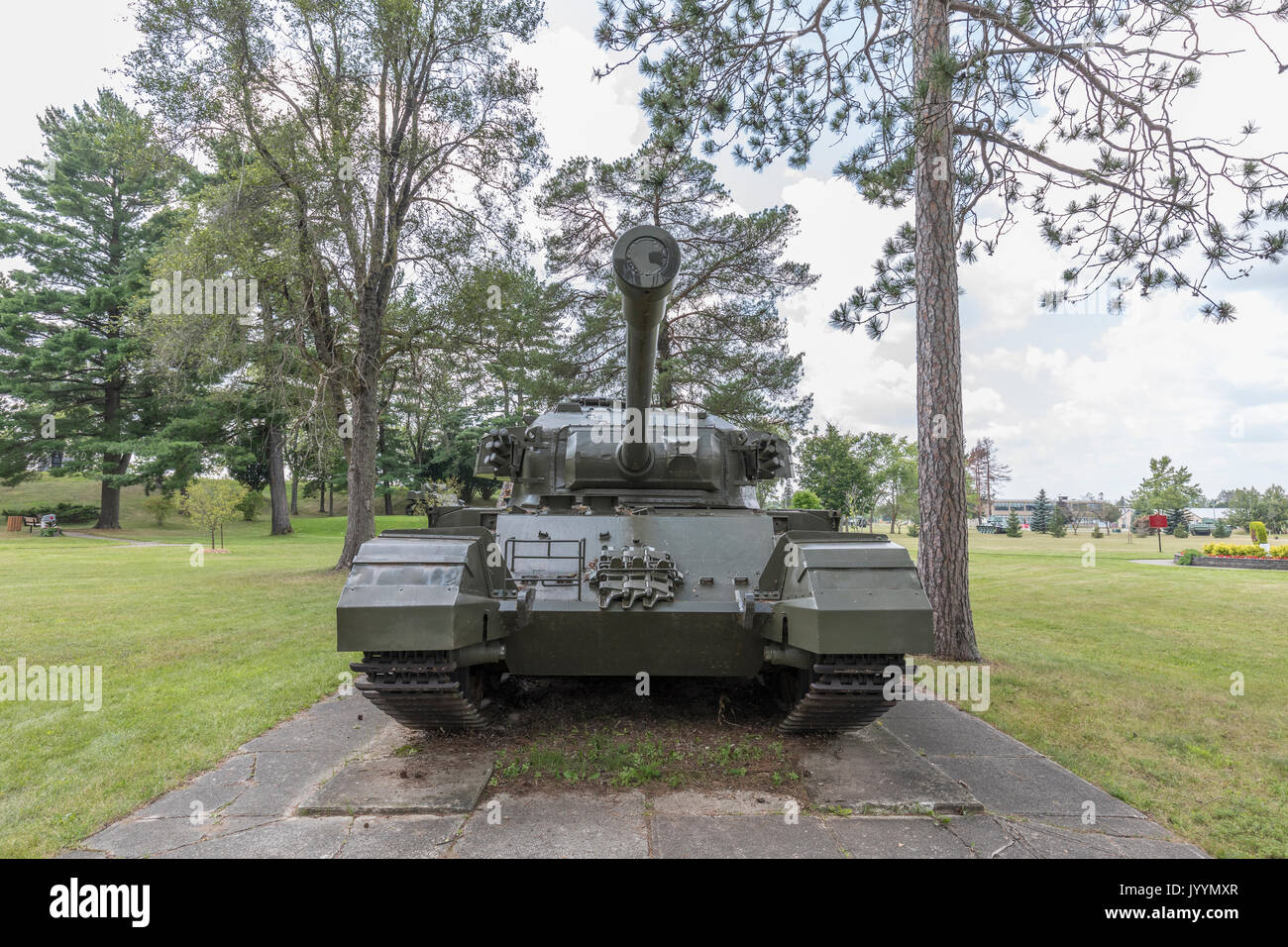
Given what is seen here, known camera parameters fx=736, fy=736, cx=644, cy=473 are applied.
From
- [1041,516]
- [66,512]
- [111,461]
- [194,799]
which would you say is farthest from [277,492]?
[1041,516]

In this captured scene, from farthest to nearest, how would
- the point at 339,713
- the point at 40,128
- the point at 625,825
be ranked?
the point at 40,128 < the point at 339,713 < the point at 625,825

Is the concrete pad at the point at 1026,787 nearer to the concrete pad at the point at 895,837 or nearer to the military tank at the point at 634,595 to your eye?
the concrete pad at the point at 895,837

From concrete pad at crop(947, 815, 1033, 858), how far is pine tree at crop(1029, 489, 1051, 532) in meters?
53.8

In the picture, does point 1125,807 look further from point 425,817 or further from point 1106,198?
point 1106,198

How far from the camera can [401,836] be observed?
11.4 feet

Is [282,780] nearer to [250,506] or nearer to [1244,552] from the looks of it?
[1244,552]

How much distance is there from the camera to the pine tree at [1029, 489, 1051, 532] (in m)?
52.8

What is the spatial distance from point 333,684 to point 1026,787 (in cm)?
564

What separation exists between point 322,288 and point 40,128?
28.4m

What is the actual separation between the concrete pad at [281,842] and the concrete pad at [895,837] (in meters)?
2.35

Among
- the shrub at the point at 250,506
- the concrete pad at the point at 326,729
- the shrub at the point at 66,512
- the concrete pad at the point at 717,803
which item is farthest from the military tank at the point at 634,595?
the shrub at the point at 250,506

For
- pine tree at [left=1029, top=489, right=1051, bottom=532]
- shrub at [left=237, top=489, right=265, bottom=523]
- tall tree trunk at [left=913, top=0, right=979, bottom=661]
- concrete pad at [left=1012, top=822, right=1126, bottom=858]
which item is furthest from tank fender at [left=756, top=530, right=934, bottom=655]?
pine tree at [left=1029, top=489, right=1051, bottom=532]

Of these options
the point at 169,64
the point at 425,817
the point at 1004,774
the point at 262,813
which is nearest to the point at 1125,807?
the point at 1004,774

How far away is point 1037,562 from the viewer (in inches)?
900
